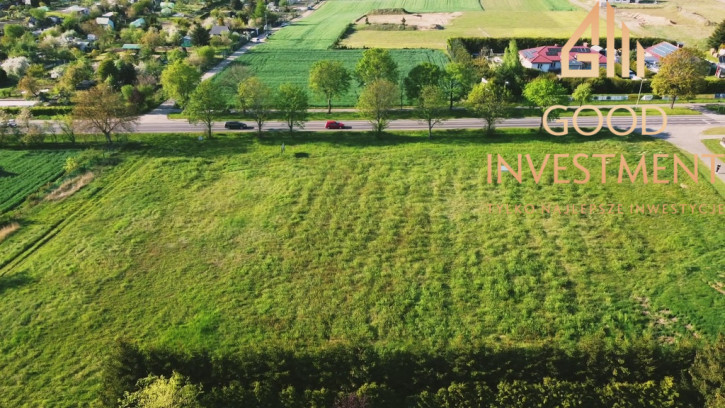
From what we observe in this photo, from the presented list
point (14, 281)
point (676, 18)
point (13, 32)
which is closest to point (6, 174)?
point (14, 281)

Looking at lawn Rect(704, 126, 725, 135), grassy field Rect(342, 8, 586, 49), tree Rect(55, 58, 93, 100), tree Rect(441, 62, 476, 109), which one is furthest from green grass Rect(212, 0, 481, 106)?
lawn Rect(704, 126, 725, 135)

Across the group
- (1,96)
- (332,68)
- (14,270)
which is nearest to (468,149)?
(332,68)

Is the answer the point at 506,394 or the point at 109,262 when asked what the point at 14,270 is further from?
the point at 506,394

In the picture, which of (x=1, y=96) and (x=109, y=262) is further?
(x=1, y=96)

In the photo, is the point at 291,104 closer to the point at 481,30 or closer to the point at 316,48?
the point at 316,48

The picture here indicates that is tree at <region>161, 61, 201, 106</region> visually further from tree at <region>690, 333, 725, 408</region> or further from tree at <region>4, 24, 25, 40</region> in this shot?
tree at <region>690, 333, 725, 408</region>
